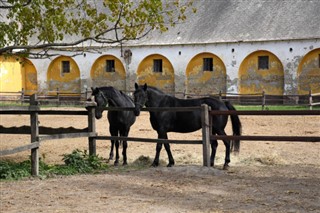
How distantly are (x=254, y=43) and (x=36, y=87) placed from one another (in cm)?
1631

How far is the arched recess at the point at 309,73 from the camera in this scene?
31469 millimetres

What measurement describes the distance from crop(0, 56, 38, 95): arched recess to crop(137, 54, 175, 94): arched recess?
837cm

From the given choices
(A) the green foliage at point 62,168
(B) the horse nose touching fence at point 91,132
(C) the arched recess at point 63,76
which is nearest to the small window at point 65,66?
(C) the arched recess at point 63,76

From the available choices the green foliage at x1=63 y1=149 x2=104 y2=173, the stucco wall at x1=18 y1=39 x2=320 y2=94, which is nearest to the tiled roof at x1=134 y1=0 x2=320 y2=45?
the stucco wall at x1=18 y1=39 x2=320 y2=94

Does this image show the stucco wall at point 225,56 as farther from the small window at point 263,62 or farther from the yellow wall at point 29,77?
the yellow wall at point 29,77

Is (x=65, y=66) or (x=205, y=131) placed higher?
(x=65, y=66)

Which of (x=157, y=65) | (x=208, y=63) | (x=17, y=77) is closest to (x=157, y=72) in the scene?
(x=157, y=65)

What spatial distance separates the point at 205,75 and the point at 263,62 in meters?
3.84

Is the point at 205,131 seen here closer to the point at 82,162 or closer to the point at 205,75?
the point at 82,162

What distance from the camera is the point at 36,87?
128 ft

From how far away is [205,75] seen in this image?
113 ft

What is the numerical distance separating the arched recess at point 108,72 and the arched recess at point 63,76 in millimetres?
1386

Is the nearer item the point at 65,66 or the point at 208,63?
the point at 208,63

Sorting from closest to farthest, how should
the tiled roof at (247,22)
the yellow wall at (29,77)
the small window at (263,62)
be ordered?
the tiled roof at (247,22) → the small window at (263,62) → the yellow wall at (29,77)
